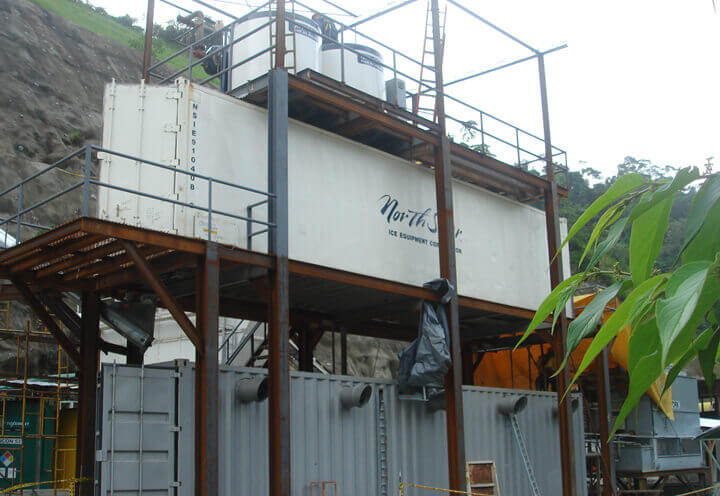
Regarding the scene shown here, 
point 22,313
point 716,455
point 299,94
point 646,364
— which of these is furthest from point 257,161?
point 22,313

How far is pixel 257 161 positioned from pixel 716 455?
14619mm

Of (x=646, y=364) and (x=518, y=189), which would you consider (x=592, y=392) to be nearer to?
(x=518, y=189)

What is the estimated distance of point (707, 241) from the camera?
197 centimetres

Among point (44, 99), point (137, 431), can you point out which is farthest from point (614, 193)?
point (44, 99)

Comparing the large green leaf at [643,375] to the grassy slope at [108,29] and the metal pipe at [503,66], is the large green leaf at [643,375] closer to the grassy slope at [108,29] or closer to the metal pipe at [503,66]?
the metal pipe at [503,66]

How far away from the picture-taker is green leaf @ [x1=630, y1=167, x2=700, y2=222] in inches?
78.0

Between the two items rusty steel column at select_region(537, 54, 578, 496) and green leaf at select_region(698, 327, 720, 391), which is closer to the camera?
green leaf at select_region(698, 327, 720, 391)

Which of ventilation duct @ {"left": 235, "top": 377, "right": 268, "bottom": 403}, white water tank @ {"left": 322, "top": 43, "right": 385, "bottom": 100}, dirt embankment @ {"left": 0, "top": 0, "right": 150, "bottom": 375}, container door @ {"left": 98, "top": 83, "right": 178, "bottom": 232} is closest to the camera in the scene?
ventilation duct @ {"left": 235, "top": 377, "right": 268, "bottom": 403}

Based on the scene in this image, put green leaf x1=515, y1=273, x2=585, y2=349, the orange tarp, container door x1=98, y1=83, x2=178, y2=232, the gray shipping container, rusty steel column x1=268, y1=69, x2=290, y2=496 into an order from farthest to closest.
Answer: the orange tarp, container door x1=98, y1=83, x2=178, y2=232, rusty steel column x1=268, y1=69, x2=290, y2=496, the gray shipping container, green leaf x1=515, y1=273, x2=585, y2=349

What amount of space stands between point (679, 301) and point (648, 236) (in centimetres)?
42

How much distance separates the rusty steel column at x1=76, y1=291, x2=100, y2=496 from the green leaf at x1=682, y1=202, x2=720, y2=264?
45.4 ft

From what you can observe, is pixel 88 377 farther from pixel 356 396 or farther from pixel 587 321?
pixel 587 321

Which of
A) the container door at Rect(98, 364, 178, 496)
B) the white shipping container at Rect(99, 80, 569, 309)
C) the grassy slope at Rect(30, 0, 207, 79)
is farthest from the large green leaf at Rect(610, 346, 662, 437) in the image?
the grassy slope at Rect(30, 0, 207, 79)

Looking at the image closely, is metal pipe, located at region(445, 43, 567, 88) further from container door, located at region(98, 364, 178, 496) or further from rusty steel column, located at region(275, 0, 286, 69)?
container door, located at region(98, 364, 178, 496)
